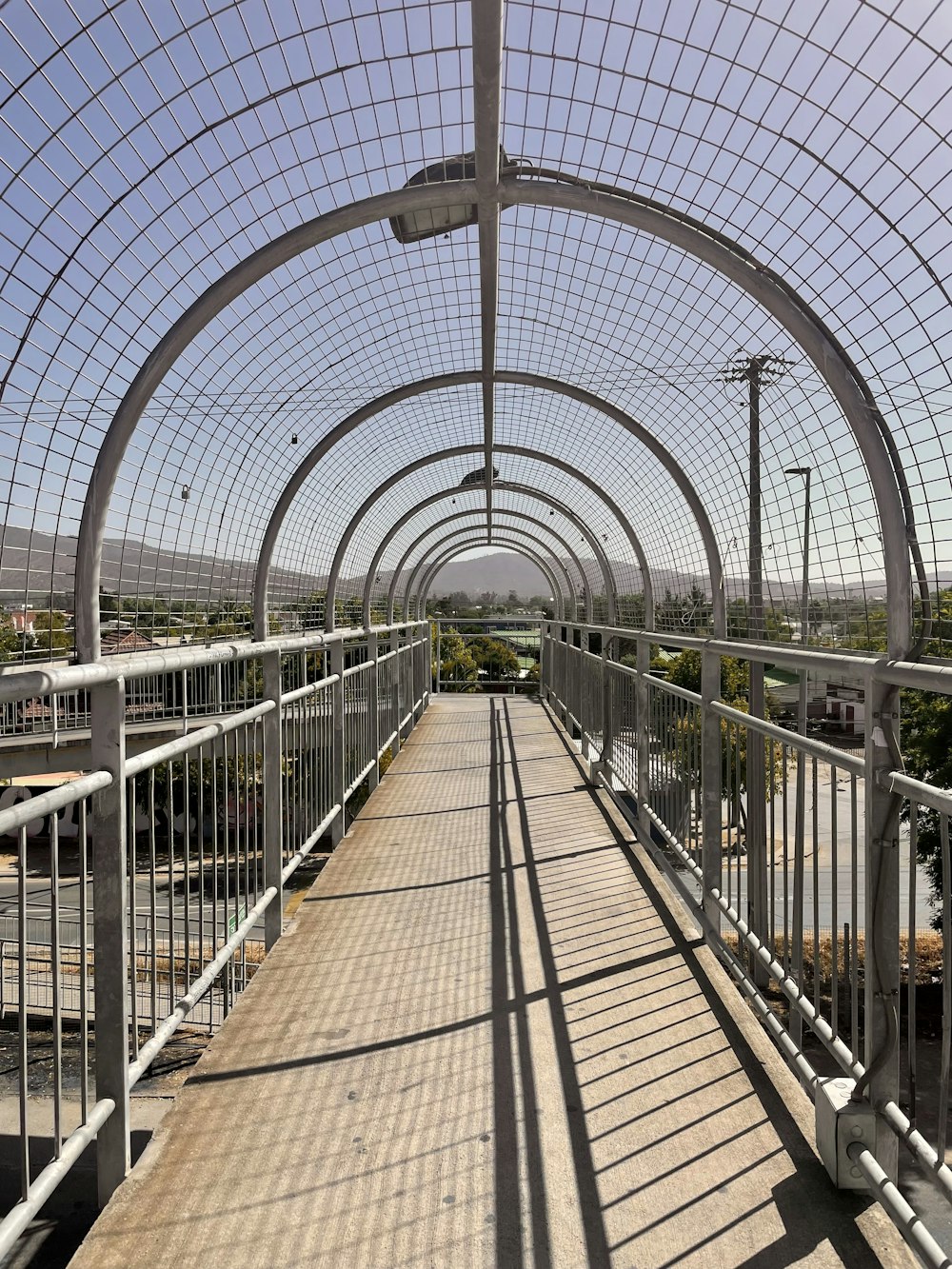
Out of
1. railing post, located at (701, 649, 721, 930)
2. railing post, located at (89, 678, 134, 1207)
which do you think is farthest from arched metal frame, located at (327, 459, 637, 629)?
railing post, located at (89, 678, 134, 1207)

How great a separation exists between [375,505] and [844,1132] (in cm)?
831

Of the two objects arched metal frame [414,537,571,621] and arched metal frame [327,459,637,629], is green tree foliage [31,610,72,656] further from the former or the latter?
arched metal frame [414,537,571,621]

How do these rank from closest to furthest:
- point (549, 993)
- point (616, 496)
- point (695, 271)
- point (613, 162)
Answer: point (549, 993) → point (613, 162) → point (695, 271) → point (616, 496)

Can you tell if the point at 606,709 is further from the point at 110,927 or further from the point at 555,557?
the point at 555,557

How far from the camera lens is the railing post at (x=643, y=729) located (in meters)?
5.44

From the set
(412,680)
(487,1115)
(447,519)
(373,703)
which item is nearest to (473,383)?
(373,703)

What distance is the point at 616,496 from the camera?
345 inches

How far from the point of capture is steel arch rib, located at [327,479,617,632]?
7594mm

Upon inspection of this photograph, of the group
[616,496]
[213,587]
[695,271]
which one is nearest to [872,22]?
[695,271]

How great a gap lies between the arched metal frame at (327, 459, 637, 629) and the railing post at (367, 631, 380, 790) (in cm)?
51

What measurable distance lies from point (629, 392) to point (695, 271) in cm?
180

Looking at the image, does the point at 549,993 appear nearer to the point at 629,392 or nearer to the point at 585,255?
the point at 585,255

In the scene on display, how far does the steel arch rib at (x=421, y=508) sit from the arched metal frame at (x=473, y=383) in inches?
49.3

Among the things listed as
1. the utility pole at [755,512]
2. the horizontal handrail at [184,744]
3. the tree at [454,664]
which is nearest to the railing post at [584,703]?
the utility pole at [755,512]
